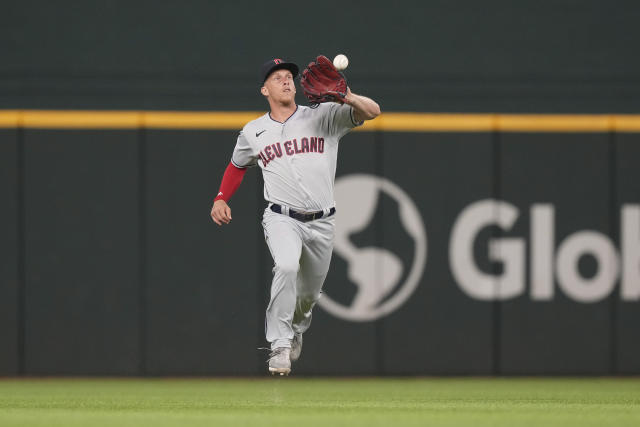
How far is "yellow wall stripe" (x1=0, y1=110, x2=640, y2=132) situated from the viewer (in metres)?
9.33

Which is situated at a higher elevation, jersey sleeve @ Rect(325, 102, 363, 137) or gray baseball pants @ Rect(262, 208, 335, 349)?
jersey sleeve @ Rect(325, 102, 363, 137)

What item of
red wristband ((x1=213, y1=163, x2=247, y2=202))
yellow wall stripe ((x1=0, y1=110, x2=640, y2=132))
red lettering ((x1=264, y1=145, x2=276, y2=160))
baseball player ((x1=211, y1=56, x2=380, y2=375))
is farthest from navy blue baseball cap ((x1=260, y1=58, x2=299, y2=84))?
yellow wall stripe ((x1=0, y1=110, x2=640, y2=132))

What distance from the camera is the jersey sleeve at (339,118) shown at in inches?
255

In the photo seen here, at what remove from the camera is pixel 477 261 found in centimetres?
947

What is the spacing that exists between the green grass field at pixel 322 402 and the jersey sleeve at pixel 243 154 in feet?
4.94

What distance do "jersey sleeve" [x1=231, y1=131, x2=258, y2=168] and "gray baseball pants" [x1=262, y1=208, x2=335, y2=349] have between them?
1.24 feet

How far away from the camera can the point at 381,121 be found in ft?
30.9

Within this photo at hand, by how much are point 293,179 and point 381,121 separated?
316 centimetres

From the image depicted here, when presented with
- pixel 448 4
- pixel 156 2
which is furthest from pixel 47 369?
pixel 448 4

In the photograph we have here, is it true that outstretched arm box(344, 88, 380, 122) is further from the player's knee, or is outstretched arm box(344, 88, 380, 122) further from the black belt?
the player's knee

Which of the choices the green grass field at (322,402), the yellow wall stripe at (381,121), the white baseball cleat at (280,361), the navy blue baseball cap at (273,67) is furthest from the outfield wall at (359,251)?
the white baseball cleat at (280,361)

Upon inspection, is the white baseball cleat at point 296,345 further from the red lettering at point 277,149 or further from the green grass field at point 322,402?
the red lettering at point 277,149

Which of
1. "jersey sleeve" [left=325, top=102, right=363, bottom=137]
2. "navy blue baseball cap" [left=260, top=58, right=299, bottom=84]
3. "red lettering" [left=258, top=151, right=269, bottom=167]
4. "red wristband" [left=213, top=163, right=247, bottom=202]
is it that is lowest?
"red wristband" [left=213, top=163, right=247, bottom=202]

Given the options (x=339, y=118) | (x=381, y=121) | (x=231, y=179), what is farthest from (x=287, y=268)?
(x=381, y=121)
